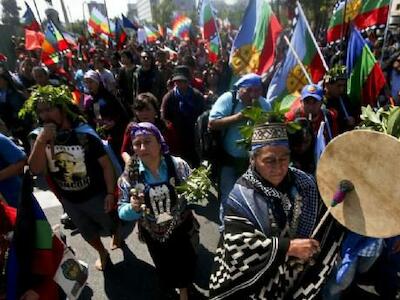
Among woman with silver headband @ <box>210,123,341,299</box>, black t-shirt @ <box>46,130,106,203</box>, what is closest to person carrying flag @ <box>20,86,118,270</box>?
black t-shirt @ <box>46,130,106,203</box>

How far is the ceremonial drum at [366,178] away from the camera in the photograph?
1.53m

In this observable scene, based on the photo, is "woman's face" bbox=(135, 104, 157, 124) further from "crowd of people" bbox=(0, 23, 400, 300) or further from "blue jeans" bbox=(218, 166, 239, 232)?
"blue jeans" bbox=(218, 166, 239, 232)

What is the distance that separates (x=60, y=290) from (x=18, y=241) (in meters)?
0.49

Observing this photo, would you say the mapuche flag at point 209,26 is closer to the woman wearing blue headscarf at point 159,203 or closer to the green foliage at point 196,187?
the woman wearing blue headscarf at point 159,203

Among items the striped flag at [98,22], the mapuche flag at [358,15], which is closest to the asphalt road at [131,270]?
the mapuche flag at [358,15]

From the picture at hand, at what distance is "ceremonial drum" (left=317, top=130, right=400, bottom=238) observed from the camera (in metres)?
1.53

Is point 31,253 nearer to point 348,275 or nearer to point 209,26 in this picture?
point 348,275

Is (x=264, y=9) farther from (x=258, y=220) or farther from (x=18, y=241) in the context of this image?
(x=18, y=241)

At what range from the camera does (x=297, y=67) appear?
4.34 metres

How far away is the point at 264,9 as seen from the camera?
4.98 metres

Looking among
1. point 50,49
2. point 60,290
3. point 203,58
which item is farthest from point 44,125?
point 203,58

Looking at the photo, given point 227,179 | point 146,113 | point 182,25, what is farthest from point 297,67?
point 182,25

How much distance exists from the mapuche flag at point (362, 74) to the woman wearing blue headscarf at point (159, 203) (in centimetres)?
231

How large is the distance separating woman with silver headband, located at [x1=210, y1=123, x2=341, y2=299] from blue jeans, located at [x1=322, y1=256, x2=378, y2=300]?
50cm
